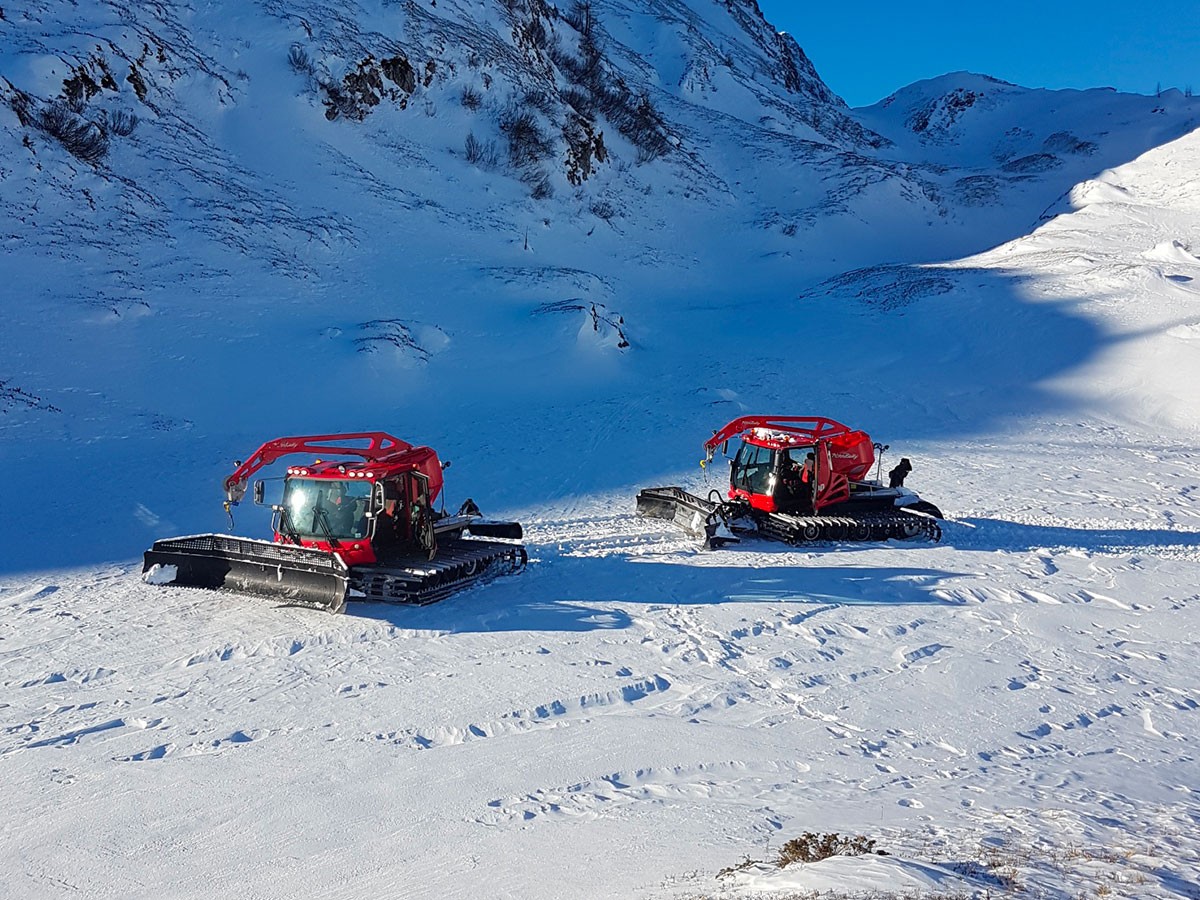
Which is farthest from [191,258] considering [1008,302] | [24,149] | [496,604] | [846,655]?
[1008,302]

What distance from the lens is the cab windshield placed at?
34.3 feet

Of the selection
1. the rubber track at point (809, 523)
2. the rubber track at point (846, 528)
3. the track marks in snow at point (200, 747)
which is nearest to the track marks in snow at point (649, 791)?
the track marks in snow at point (200, 747)

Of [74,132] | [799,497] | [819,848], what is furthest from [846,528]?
[74,132]

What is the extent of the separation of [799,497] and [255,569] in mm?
8347

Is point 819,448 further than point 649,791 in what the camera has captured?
Yes

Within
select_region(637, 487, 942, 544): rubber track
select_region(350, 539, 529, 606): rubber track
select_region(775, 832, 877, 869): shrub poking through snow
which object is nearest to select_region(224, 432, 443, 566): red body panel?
select_region(350, 539, 529, 606): rubber track

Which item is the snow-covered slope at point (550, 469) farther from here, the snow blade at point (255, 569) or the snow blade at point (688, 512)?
the snow blade at point (688, 512)

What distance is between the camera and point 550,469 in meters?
17.5

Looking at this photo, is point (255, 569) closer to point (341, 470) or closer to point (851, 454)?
point (341, 470)

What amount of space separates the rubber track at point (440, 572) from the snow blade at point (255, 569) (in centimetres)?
28

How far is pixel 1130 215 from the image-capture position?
44.2 metres

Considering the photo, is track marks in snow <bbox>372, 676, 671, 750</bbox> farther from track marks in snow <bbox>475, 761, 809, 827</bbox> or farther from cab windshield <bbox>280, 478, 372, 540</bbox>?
cab windshield <bbox>280, 478, 372, 540</bbox>

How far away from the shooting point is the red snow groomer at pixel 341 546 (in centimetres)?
986

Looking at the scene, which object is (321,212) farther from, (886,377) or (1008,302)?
(1008,302)
